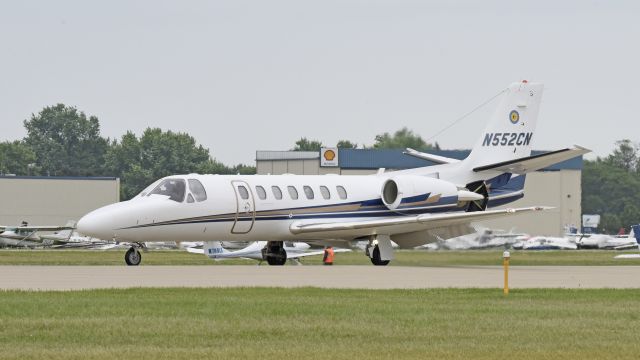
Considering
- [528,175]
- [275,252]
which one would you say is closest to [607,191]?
[528,175]

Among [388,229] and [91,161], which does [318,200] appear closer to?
[388,229]

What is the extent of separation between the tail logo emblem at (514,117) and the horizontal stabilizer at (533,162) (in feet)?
6.96

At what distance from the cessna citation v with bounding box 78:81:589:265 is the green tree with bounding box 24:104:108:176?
458 feet

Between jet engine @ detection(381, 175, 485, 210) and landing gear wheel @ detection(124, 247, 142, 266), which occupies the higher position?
jet engine @ detection(381, 175, 485, 210)

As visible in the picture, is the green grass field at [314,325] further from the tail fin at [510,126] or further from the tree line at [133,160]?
the tree line at [133,160]

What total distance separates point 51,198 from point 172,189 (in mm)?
67883

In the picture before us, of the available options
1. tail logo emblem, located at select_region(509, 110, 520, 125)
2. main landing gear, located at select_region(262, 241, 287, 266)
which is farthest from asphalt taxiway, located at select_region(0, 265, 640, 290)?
tail logo emblem, located at select_region(509, 110, 520, 125)

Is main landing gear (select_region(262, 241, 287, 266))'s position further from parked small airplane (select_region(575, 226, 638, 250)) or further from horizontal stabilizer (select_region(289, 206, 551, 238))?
parked small airplane (select_region(575, 226, 638, 250))

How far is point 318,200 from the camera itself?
136ft

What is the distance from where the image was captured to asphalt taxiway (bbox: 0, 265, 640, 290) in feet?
89.7

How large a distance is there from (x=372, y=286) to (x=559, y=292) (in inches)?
160

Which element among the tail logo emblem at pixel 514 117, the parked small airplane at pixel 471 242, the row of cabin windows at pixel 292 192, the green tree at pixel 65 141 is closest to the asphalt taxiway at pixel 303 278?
the row of cabin windows at pixel 292 192

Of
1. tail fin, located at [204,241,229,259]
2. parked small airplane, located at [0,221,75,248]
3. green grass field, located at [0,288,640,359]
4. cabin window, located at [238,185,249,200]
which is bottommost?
parked small airplane, located at [0,221,75,248]

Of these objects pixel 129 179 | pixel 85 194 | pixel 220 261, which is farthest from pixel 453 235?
pixel 129 179
